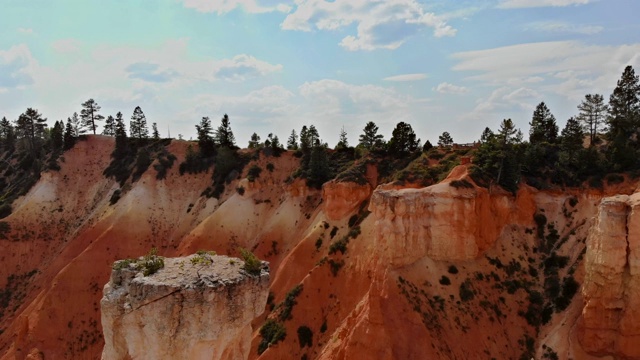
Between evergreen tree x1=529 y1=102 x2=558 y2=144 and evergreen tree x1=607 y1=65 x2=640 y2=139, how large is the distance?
310 inches

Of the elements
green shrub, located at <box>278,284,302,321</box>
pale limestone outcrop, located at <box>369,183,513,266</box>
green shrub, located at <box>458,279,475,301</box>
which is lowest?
green shrub, located at <box>278,284,302,321</box>

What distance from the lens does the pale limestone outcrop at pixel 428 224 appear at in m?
45.6

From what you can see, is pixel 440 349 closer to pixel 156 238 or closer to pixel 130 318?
pixel 130 318

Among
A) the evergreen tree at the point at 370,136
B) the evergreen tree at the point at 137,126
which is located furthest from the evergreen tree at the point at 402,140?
the evergreen tree at the point at 137,126

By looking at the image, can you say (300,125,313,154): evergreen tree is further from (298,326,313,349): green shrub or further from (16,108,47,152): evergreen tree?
(16,108,47,152): evergreen tree

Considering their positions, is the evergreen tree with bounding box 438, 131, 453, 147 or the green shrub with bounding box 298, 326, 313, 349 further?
the evergreen tree with bounding box 438, 131, 453, 147

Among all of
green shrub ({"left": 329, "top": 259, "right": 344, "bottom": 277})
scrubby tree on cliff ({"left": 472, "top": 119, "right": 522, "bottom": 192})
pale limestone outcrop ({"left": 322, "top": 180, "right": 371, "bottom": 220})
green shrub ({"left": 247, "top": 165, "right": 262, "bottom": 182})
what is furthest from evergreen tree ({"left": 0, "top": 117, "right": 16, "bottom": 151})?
scrubby tree on cliff ({"left": 472, "top": 119, "right": 522, "bottom": 192})

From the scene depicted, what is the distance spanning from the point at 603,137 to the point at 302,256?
39.9m

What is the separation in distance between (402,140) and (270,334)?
32.7 metres

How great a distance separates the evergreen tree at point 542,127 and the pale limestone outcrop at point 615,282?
2861cm

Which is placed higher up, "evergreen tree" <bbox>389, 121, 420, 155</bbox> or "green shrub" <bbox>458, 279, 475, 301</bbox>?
"evergreen tree" <bbox>389, 121, 420, 155</bbox>

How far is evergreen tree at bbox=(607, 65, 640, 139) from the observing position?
5722 centimetres

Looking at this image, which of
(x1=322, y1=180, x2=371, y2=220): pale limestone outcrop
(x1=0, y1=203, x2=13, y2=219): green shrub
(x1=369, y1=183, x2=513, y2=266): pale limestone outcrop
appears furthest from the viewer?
(x1=0, y1=203, x2=13, y2=219): green shrub

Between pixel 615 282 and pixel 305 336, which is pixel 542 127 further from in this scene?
pixel 305 336
